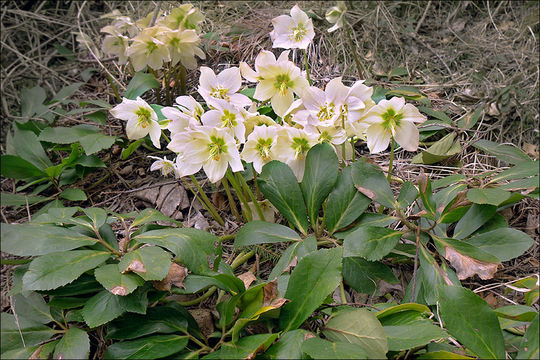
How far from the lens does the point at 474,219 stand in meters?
1.33

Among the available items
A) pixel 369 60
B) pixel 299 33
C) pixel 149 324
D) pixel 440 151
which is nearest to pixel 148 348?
pixel 149 324

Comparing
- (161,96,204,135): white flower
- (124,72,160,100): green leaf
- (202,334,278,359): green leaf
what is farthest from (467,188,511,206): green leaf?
(124,72,160,100): green leaf

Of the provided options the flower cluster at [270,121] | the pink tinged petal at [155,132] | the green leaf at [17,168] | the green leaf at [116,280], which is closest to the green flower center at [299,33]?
the flower cluster at [270,121]

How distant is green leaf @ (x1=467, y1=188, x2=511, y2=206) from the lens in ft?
3.91

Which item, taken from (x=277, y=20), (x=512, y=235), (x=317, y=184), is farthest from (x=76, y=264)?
(x=512, y=235)

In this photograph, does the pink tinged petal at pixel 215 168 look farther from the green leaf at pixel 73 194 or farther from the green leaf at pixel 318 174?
the green leaf at pixel 73 194

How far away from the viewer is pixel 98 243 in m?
1.21

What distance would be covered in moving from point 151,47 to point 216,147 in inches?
28.0

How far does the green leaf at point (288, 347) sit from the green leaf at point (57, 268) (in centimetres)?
48

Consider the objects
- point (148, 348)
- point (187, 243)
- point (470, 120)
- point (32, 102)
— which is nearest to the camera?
point (148, 348)

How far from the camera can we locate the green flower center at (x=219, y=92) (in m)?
1.33

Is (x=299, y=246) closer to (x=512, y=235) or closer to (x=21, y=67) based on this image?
(x=512, y=235)

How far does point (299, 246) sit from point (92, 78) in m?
1.65

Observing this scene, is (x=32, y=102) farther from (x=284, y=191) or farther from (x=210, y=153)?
(x=284, y=191)
